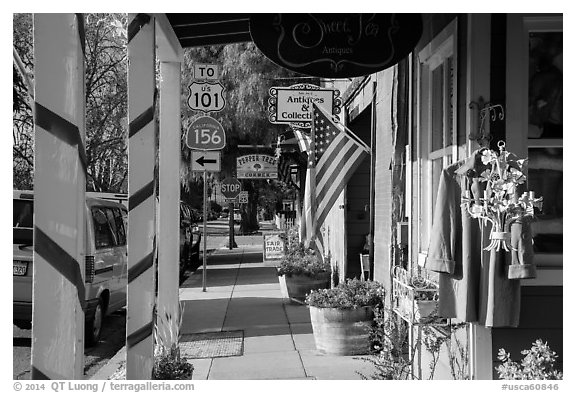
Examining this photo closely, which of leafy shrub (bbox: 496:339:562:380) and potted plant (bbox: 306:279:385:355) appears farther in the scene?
potted plant (bbox: 306:279:385:355)

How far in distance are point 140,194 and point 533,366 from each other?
8.99ft

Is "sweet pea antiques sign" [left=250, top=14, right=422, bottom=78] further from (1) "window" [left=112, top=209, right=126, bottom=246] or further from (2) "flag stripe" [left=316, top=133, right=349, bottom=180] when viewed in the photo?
(1) "window" [left=112, top=209, right=126, bottom=246]

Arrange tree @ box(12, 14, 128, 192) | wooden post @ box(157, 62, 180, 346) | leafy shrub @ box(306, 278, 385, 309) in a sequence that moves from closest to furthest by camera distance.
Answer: wooden post @ box(157, 62, 180, 346) < leafy shrub @ box(306, 278, 385, 309) < tree @ box(12, 14, 128, 192)

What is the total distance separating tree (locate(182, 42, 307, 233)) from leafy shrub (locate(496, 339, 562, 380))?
14.9m

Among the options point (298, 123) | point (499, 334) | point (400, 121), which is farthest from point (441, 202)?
point (298, 123)

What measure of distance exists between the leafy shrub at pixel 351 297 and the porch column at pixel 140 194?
10.9ft

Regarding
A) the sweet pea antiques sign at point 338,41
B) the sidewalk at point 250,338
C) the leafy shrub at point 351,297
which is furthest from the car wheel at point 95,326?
the sweet pea antiques sign at point 338,41

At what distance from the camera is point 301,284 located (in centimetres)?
1200

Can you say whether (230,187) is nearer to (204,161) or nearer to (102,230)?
(204,161)

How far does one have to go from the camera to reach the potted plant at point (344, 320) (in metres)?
7.54

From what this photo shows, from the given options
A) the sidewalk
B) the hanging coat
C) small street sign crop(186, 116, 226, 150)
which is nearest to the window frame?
the hanging coat

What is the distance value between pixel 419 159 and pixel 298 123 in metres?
5.62

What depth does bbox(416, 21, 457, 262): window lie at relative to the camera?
5.49 m

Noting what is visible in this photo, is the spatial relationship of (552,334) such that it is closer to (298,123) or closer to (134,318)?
(134,318)
